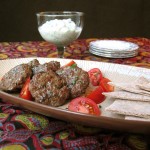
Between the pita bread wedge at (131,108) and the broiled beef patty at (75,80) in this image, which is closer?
the pita bread wedge at (131,108)

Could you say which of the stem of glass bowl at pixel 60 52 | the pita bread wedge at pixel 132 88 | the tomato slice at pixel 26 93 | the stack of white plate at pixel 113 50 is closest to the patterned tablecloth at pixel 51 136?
the tomato slice at pixel 26 93

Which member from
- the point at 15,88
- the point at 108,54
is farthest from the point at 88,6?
the point at 15,88

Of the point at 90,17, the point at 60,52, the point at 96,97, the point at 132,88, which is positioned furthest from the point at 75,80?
the point at 90,17

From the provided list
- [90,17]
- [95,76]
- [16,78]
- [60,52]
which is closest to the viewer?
[16,78]

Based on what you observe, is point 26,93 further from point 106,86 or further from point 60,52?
point 60,52

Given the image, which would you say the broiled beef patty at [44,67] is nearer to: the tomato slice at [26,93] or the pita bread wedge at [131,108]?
the tomato slice at [26,93]

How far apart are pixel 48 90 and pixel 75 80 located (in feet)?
0.46

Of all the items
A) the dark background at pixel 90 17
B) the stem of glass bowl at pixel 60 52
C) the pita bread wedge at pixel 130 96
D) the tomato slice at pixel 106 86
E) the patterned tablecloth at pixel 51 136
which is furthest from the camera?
the dark background at pixel 90 17

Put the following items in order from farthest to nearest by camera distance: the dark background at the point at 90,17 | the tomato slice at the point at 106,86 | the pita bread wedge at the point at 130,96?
1. the dark background at the point at 90,17
2. the tomato slice at the point at 106,86
3. the pita bread wedge at the point at 130,96

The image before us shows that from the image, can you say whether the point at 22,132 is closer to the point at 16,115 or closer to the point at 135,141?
the point at 16,115

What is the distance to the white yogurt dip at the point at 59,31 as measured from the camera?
163 centimetres

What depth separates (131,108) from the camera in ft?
2.70

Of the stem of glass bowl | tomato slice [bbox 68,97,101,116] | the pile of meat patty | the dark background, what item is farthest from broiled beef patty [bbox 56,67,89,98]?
the dark background

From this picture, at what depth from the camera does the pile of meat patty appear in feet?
3.10
